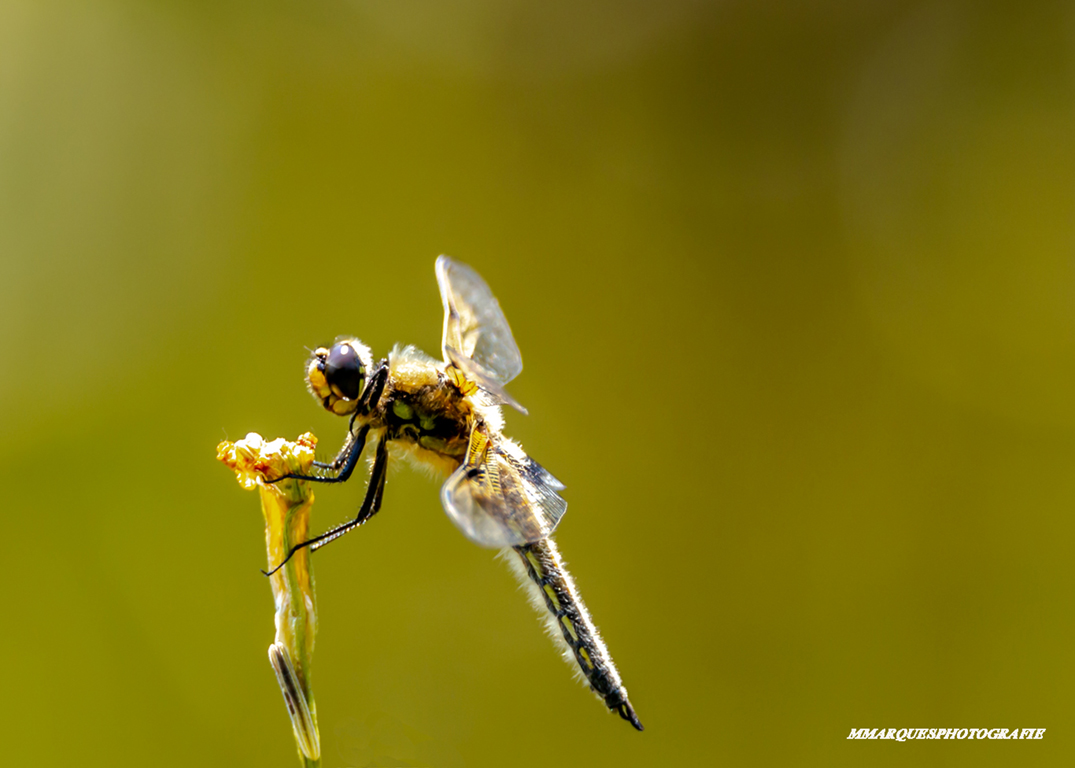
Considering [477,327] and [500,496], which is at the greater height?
[477,327]

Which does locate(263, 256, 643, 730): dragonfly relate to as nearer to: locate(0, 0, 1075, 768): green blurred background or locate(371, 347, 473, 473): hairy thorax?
locate(371, 347, 473, 473): hairy thorax

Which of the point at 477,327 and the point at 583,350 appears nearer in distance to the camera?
the point at 477,327

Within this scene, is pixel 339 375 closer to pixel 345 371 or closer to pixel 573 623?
pixel 345 371

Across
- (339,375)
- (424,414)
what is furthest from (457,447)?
(339,375)

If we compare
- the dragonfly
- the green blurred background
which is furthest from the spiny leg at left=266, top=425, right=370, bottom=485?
the green blurred background

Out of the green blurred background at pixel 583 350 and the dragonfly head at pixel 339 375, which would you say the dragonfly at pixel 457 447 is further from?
the green blurred background at pixel 583 350

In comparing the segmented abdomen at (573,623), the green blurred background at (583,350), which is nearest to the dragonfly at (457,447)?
the segmented abdomen at (573,623)

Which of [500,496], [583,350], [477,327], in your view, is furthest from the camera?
[583,350]
